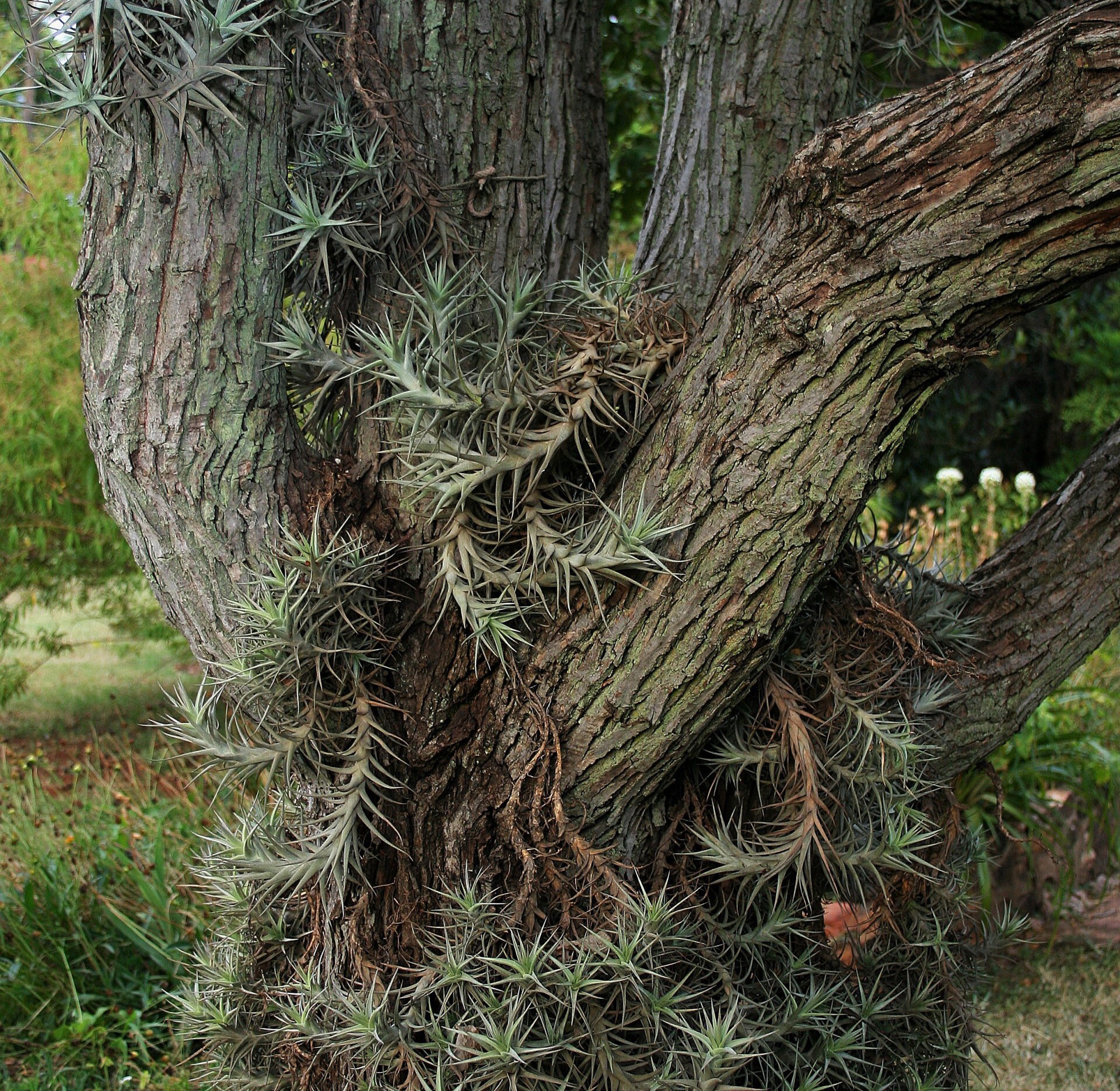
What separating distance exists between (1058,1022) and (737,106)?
3349mm

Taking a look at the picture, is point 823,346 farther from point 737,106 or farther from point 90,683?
point 90,683

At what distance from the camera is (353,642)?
5.96ft

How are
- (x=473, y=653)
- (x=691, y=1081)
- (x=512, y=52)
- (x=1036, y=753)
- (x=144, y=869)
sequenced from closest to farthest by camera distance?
(x=691, y=1081) → (x=473, y=653) → (x=512, y=52) → (x=144, y=869) → (x=1036, y=753)

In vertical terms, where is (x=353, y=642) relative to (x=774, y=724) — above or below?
above

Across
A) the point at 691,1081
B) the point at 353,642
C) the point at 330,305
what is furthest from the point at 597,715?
the point at 330,305

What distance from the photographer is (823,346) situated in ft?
4.99

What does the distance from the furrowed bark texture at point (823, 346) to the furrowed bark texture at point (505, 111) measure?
0.62 m

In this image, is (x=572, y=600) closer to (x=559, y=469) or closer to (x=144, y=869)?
(x=559, y=469)

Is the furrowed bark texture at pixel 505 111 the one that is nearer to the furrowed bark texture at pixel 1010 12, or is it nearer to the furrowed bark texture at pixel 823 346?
the furrowed bark texture at pixel 823 346

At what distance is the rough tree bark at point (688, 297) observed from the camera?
4.53 feet

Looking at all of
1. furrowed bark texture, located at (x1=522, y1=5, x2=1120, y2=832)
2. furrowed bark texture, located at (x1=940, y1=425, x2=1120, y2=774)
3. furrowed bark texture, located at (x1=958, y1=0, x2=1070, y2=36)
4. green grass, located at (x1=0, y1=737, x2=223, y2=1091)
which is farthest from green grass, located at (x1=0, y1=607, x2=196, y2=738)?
furrowed bark texture, located at (x1=958, y1=0, x2=1070, y2=36)

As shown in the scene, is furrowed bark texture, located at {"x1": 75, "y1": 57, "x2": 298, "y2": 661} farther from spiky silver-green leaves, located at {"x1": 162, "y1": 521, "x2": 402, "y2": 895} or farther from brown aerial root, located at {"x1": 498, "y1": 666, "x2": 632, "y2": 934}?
brown aerial root, located at {"x1": 498, "y1": 666, "x2": 632, "y2": 934}

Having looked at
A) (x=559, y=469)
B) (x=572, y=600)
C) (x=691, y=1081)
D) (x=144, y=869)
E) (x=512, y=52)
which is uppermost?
(x=512, y=52)

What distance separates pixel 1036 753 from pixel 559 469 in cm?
346
